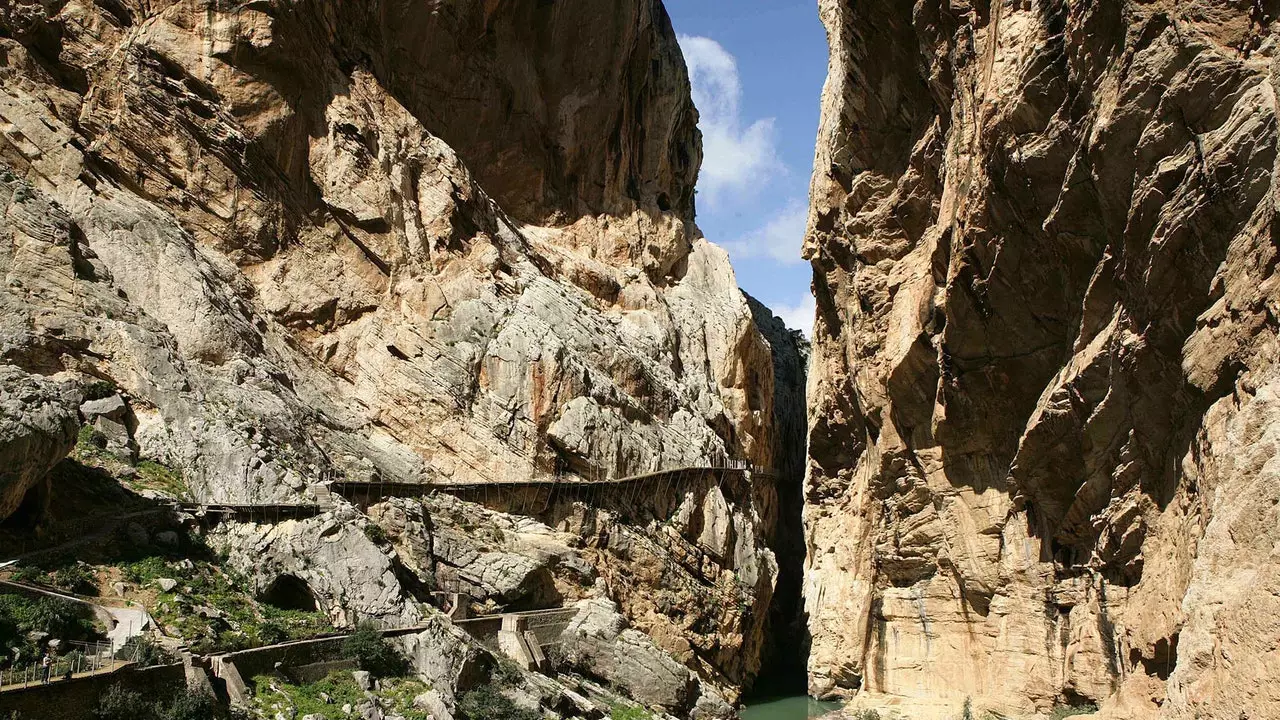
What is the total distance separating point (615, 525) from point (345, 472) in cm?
1143

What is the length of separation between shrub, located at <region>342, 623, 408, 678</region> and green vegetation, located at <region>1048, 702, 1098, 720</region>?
14.6 meters

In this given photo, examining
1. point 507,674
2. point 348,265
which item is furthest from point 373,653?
point 348,265

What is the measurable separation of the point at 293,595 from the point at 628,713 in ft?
34.4

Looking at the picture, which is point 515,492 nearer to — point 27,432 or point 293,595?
point 293,595

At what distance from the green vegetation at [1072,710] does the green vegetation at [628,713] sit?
12153 millimetres

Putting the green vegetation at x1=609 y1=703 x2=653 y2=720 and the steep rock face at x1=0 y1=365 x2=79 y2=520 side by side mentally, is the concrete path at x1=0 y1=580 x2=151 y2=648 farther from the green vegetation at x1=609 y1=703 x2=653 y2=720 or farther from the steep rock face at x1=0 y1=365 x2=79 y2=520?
the green vegetation at x1=609 y1=703 x2=653 y2=720

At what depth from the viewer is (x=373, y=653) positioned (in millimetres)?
22531

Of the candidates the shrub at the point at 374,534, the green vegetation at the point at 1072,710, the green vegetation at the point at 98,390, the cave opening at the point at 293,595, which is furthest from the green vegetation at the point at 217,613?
the green vegetation at the point at 1072,710

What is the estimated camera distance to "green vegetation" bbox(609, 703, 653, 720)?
94.2ft

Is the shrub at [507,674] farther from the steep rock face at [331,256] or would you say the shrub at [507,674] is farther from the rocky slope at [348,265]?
the steep rock face at [331,256]

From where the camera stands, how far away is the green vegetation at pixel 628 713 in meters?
28.7

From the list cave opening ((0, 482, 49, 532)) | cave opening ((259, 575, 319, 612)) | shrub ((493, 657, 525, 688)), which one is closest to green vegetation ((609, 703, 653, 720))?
shrub ((493, 657, 525, 688))

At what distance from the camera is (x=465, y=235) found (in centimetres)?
4062

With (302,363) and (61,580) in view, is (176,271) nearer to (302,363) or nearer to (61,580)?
(302,363)
